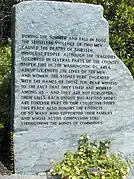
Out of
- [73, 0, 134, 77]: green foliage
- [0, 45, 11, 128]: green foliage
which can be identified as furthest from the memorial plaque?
[73, 0, 134, 77]: green foliage

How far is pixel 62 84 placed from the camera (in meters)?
4.74

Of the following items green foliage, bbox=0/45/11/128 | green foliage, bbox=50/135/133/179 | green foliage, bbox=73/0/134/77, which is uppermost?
green foliage, bbox=73/0/134/77

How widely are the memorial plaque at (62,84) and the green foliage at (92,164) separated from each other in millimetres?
98

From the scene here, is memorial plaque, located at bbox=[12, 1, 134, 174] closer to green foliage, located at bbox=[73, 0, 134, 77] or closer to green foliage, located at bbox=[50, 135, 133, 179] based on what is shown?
green foliage, located at bbox=[50, 135, 133, 179]

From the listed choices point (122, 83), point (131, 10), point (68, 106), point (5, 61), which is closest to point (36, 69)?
point (68, 106)

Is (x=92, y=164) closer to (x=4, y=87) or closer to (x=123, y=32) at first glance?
(x=4, y=87)

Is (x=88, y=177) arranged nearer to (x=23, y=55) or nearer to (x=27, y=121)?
(x=27, y=121)

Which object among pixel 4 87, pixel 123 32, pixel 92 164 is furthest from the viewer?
pixel 123 32

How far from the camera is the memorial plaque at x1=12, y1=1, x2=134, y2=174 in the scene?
4605 mm

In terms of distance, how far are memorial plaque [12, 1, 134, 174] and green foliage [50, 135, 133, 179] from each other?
0.32 ft

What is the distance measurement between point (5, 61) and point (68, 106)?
6.69 ft

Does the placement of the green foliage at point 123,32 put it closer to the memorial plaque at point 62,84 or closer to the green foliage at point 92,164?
the memorial plaque at point 62,84

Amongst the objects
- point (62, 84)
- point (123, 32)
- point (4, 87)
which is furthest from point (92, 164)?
point (123, 32)

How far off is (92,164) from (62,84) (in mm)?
944
